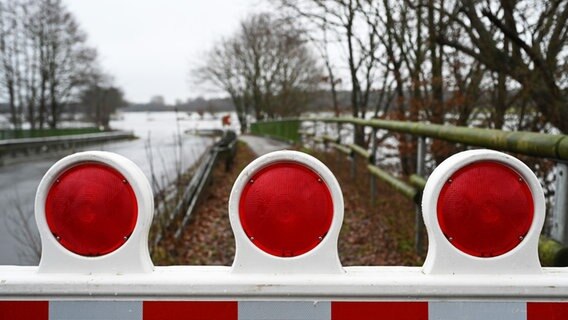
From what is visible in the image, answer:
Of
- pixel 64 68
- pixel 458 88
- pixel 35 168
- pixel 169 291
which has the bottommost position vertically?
pixel 35 168

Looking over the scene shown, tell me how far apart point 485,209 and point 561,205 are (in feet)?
3.15

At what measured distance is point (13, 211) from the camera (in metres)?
9.38

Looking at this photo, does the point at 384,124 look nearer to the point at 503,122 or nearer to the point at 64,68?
the point at 503,122

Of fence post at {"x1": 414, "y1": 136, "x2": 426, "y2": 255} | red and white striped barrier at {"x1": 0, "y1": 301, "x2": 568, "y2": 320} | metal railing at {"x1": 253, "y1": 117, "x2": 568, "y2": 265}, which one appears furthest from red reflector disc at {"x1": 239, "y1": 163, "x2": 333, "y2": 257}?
fence post at {"x1": 414, "y1": 136, "x2": 426, "y2": 255}

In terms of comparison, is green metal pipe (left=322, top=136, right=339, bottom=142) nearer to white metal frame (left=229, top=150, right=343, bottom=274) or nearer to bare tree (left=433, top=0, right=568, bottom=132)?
bare tree (left=433, top=0, right=568, bottom=132)

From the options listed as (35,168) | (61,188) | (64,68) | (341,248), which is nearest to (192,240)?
(341,248)

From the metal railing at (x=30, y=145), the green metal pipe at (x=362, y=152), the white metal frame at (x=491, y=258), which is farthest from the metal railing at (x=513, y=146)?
the metal railing at (x=30, y=145)

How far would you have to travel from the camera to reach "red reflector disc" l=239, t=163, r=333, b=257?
1.45m

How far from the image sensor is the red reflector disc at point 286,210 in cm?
145

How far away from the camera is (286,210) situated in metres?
1.45

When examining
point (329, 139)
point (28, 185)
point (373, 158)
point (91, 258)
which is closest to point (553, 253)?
point (91, 258)

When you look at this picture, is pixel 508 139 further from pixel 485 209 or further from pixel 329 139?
pixel 329 139

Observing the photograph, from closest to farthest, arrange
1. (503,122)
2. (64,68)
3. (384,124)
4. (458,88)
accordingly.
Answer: (384,124) < (503,122) < (458,88) < (64,68)

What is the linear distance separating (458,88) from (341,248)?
3.91 metres
